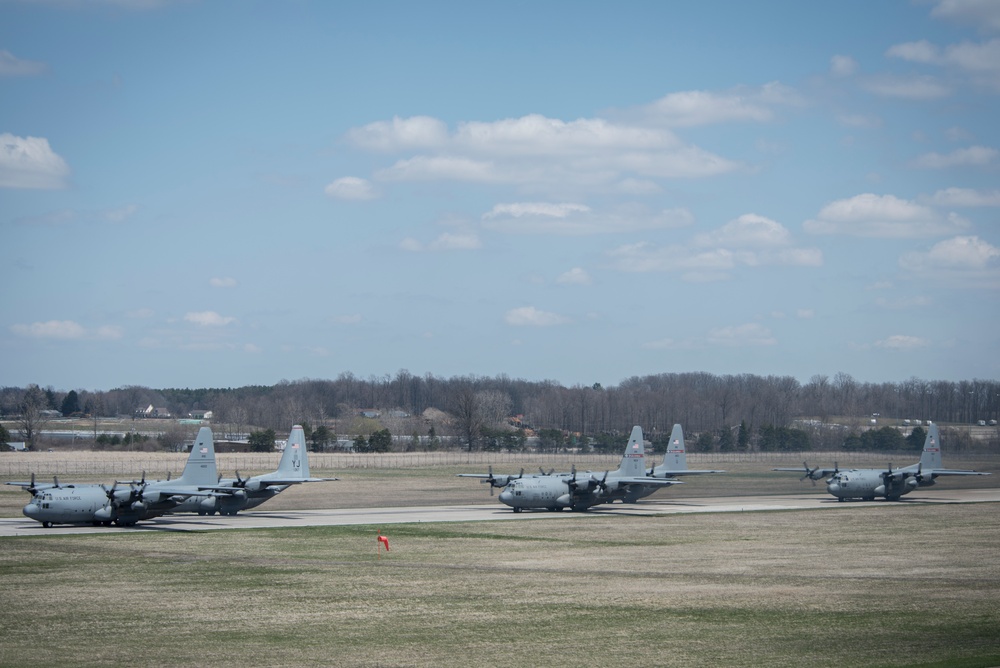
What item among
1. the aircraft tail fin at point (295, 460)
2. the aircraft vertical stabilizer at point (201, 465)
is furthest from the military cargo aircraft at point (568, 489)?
the aircraft vertical stabilizer at point (201, 465)

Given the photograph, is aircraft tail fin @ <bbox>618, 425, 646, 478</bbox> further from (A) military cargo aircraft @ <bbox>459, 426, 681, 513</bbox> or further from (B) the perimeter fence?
(B) the perimeter fence

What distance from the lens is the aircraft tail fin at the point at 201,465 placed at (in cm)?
5700

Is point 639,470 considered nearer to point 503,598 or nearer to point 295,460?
point 295,460

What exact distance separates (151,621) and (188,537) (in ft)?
72.1

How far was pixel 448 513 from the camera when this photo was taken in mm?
64312

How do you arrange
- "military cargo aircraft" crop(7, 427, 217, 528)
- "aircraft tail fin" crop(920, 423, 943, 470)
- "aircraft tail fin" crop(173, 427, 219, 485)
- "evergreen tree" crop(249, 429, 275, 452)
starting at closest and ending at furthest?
"military cargo aircraft" crop(7, 427, 217, 528)
"aircraft tail fin" crop(173, 427, 219, 485)
"aircraft tail fin" crop(920, 423, 943, 470)
"evergreen tree" crop(249, 429, 275, 452)

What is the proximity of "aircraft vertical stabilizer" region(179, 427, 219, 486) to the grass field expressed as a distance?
22.9 feet

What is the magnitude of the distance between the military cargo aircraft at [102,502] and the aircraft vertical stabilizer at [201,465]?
1.42m

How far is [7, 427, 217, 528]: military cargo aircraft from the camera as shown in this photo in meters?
52.5

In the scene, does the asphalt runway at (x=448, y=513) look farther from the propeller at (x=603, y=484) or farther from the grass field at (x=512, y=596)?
the grass field at (x=512, y=596)

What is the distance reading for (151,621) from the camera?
90.7 feet

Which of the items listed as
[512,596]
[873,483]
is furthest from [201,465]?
[873,483]

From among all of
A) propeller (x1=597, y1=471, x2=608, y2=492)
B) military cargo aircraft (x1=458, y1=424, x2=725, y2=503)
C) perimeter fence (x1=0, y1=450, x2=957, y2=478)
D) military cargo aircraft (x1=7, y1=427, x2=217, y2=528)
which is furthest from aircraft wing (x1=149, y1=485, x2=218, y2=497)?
perimeter fence (x1=0, y1=450, x2=957, y2=478)

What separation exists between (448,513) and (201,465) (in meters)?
15.5
